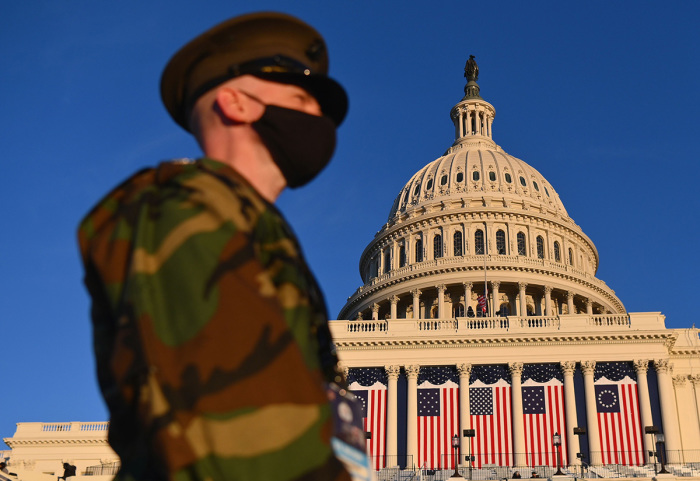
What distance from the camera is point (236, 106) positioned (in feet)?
7.77

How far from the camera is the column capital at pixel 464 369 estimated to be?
148ft

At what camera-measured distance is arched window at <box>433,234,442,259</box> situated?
70.4 m

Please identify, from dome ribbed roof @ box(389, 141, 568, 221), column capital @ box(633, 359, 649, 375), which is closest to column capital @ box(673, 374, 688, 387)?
column capital @ box(633, 359, 649, 375)

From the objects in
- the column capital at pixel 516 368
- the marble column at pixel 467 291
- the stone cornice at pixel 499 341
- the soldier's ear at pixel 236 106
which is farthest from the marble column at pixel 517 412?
the soldier's ear at pixel 236 106

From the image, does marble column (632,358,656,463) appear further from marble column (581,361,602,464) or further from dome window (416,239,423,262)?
dome window (416,239,423,262)

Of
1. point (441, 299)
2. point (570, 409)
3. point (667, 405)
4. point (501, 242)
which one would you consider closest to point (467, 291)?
point (441, 299)

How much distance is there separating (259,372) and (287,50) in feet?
3.62

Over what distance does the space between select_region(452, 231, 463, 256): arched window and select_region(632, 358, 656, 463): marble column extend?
25969 mm

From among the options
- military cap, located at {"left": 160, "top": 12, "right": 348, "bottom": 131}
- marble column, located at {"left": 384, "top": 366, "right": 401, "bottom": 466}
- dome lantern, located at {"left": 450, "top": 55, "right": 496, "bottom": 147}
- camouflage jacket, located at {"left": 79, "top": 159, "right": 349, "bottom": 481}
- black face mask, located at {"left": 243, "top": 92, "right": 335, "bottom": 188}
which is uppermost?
dome lantern, located at {"left": 450, "top": 55, "right": 496, "bottom": 147}

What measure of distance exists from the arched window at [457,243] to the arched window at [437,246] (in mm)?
1334

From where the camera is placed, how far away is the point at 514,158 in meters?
85.7

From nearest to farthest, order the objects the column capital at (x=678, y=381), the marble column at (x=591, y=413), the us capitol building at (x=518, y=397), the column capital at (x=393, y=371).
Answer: the marble column at (x=591, y=413)
the us capitol building at (x=518, y=397)
the column capital at (x=393, y=371)
the column capital at (x=678, y=381)

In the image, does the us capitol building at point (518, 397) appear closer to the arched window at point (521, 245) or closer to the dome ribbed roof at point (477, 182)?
the arched window at point (521, 245)

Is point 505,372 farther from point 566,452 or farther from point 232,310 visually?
point 232,310
